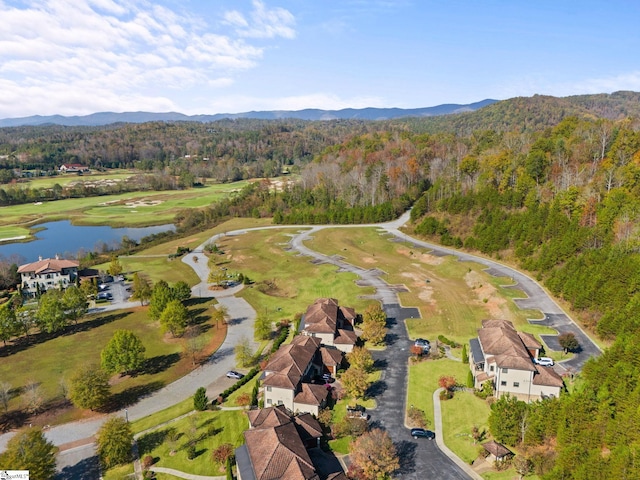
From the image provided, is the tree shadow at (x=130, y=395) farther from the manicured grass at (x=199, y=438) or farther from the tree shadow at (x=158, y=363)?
the manicured grass at (x=199, y=438)

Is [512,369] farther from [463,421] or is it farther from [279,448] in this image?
[279,448]

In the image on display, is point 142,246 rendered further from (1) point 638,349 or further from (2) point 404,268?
(1) point 638,349

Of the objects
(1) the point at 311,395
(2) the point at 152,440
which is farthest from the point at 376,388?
(2) the point at 152,440

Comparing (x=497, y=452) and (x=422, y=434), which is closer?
(x=497, y=452)

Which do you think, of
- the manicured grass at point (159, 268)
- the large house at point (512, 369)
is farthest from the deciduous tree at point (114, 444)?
the manicured grass at point (159, 268)

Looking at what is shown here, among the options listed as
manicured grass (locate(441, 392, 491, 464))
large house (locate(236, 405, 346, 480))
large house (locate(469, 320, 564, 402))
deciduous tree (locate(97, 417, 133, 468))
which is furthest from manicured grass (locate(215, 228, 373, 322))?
deciduous tree (locate(97, 417, 133, 468))
